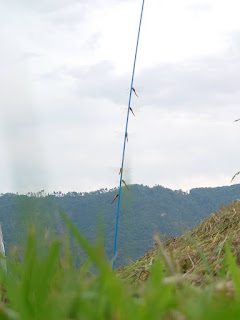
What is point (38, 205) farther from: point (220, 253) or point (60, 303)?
point (220, 253)

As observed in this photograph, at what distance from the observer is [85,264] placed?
4.21 feet

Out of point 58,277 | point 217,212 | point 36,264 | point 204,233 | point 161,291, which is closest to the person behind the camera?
point 161,291

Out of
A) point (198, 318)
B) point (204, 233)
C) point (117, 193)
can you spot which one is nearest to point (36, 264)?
point (198, 318)

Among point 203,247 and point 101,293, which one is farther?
point 203,247

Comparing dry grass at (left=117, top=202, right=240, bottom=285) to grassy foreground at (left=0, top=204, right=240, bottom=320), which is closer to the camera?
grassy foreground at (left=0, top=204, right=240, bottom=320)

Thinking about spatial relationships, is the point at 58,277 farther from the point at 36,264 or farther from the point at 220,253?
the point at 220,253

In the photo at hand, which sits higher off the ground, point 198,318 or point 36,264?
point 36,264

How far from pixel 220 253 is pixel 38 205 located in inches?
75.9

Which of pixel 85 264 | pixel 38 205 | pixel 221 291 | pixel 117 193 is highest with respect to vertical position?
pixel 117 193

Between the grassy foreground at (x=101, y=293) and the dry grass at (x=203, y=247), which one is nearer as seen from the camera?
the grassy foreground at (x=101, y=293)

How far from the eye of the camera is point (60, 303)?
0.68 metres

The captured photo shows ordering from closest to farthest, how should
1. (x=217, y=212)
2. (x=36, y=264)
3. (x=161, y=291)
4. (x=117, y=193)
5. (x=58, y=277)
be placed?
1. (x=161, y=291)
2. (x=36, y=264)
3. (x=58, y=277)
4. (x=117, y=193)
5. (x=217, y=212)

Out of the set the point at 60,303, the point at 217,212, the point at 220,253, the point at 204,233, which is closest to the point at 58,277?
the point at 60,303

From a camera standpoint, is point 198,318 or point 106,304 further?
point 106,304
